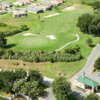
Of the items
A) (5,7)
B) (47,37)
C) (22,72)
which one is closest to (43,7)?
(5,7)

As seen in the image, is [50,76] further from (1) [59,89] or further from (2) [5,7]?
(2) [5,7]

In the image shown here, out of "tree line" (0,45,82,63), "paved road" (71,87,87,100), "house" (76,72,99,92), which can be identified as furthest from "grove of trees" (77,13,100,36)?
"paved road" (71,87,87,100)

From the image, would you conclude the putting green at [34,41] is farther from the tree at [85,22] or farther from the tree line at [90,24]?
the tree line at [90,24]

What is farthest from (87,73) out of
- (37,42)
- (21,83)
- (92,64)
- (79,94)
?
(37,42)

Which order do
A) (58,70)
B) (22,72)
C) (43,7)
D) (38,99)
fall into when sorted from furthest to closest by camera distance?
(43,7)
(58,70)
(22,72)
(38,99)

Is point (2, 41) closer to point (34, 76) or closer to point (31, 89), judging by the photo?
point (34, 76)

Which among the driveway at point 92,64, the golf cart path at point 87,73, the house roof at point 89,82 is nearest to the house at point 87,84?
the house roof at point 89,82
